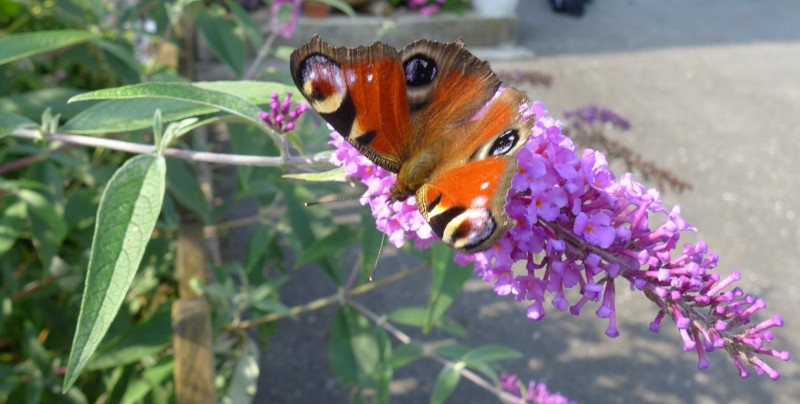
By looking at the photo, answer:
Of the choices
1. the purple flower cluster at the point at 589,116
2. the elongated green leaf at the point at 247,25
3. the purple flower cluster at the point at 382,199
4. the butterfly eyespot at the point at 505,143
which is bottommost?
the purple flower cluster at the point at 589,116

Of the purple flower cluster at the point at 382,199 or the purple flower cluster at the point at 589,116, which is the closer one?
the purple flower cluster at the point at 382,199

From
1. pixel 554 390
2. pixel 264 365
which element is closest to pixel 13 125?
pixel 264 365

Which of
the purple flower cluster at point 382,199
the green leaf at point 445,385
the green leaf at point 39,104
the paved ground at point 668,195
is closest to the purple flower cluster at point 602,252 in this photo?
the purple flower cluster at point 382,199

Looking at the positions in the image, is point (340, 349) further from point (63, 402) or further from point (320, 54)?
point (320, 54)

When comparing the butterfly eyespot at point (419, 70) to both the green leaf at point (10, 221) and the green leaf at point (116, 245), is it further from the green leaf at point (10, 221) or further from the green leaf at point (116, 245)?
the green leaf at point (10, 221)

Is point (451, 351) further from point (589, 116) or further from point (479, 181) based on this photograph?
point (479, 181)

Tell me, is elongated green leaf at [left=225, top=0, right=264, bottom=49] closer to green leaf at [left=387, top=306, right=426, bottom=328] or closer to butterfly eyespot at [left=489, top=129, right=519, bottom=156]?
green leaf at [left=387, top=306, right=426, bottom=328]

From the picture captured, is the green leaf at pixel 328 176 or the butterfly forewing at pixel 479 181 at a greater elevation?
the butterfly forewing at pixel 479 181
